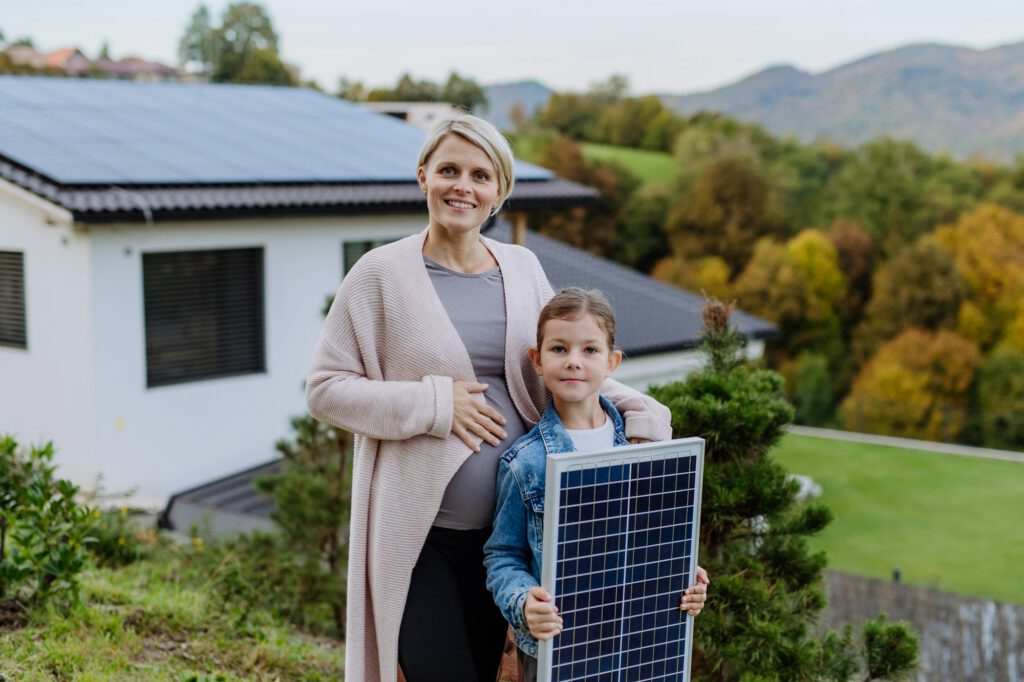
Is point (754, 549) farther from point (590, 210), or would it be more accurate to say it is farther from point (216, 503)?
point (590, 210)

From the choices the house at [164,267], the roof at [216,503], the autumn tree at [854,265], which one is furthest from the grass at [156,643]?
the autumn tree at [854,265]

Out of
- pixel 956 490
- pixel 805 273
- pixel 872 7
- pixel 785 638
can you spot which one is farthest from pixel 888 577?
pixel 872 7

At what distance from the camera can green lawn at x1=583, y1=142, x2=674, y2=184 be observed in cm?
6006

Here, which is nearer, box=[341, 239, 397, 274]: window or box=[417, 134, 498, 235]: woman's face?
box=[417, 134, 498, 235]: woman's face

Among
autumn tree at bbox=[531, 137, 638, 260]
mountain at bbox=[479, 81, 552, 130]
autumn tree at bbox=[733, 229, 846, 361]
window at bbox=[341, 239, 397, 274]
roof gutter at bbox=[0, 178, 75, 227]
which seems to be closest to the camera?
roof gutter at bbox=[0, 178, 75, 227]

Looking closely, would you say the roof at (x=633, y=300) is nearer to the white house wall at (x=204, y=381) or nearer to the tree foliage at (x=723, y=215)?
the white house wall at (x=204, y=381)

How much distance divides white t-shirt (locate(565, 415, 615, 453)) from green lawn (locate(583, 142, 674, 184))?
55798 millimetres

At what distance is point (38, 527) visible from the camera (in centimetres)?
459

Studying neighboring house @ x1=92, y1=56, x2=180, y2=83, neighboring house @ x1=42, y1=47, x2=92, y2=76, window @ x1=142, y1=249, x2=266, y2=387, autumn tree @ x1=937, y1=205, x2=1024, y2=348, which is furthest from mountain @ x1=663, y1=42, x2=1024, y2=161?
window @ x1=142, y1=249, x2=266, y2=387

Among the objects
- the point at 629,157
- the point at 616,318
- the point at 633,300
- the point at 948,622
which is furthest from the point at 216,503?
the point at 629,157

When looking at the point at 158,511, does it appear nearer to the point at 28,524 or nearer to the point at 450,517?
the point at 28,524

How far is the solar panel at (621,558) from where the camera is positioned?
250 centimetres

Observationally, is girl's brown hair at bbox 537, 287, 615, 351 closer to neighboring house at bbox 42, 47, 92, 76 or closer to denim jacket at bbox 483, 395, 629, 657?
denim jacket at bbox 483, 395, 629, 657

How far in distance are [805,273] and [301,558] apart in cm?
4493
